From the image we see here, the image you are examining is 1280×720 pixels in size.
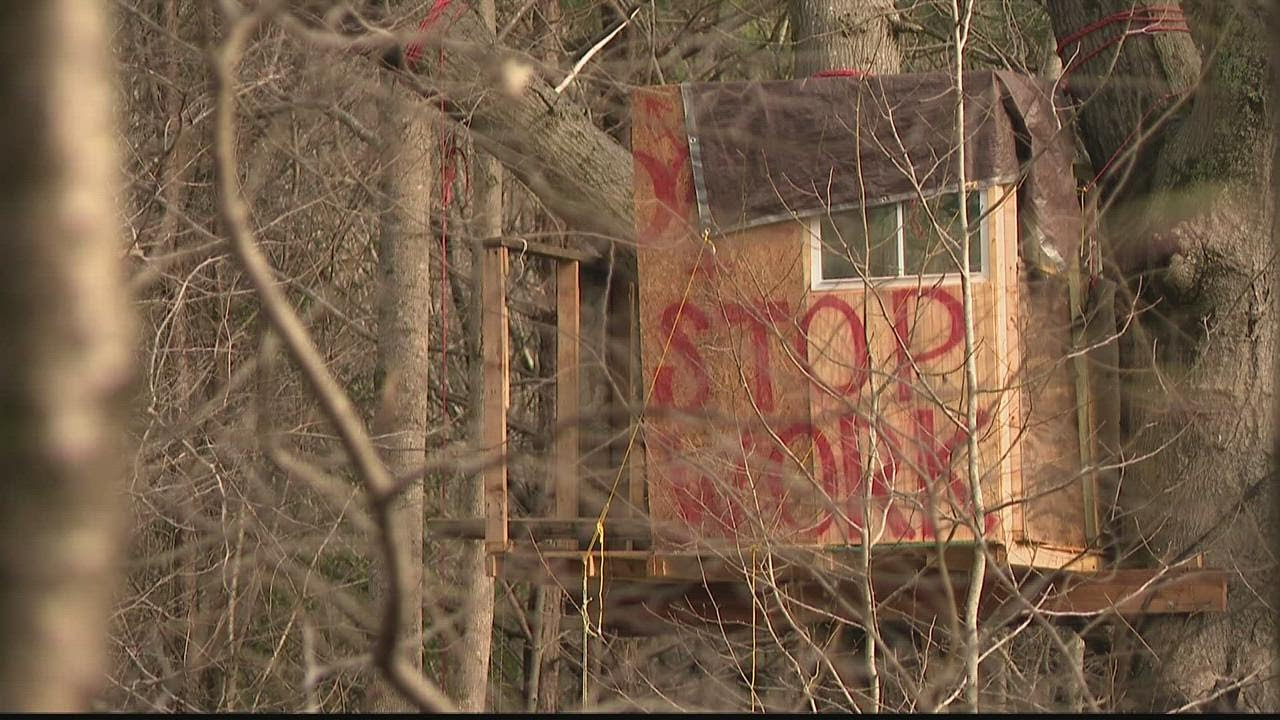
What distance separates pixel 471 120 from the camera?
9.09 m

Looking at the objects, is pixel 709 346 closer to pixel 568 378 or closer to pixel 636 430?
pixel 636 430

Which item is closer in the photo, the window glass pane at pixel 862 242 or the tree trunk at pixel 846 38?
the window glass pane at pixel 862 242

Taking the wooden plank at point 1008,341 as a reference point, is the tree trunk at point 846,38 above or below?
above

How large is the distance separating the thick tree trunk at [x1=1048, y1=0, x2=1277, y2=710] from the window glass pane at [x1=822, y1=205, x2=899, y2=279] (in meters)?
1.31

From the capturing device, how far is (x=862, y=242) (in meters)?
7.47

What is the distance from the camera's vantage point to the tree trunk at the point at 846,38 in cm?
985

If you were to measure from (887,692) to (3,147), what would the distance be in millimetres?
8980

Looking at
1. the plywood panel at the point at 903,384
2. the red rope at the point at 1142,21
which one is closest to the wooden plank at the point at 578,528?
the plywood panel at the point at 903,384

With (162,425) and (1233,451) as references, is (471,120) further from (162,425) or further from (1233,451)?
(1233,451)

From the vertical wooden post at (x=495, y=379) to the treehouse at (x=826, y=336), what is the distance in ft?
0.04

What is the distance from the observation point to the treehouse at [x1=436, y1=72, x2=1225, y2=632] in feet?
23.4

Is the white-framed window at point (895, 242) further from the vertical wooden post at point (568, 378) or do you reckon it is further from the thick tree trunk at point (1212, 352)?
the vertical wooden post at point (568, 378)

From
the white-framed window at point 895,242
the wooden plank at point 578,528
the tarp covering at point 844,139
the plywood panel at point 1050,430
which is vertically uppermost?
the tarp covering at point 844,139

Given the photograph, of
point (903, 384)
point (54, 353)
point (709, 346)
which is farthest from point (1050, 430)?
point (54, 353)
